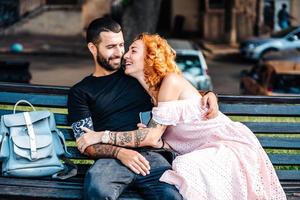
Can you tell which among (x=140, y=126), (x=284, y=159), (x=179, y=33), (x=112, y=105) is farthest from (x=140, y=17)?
(x=179, y=33)

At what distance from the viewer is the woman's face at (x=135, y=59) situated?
547 centimetres

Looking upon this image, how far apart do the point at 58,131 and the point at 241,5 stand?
26.6 m

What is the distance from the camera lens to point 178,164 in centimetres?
506

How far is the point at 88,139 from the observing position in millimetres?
5371

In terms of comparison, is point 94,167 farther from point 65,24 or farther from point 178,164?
point 65,24

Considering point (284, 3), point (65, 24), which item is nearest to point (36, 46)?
point (65, 24)

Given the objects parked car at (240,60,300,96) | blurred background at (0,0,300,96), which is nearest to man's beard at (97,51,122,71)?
parked car at (240,60,300,96)

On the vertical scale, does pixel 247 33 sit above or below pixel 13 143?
below

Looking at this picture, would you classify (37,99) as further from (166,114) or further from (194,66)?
(194,66)

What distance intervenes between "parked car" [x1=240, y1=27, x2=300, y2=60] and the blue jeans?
20.6 meters

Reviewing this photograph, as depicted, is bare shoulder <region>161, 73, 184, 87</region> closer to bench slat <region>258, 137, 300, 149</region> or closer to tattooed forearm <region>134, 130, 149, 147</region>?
tattooed forearm <region>134, 130, 149, 147</region>

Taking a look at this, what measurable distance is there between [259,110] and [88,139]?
1.47m

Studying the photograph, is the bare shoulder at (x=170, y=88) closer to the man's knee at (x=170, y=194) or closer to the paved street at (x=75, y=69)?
the man's knee at (x=170, y=194)

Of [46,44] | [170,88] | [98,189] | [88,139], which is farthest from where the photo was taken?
[46,44]
